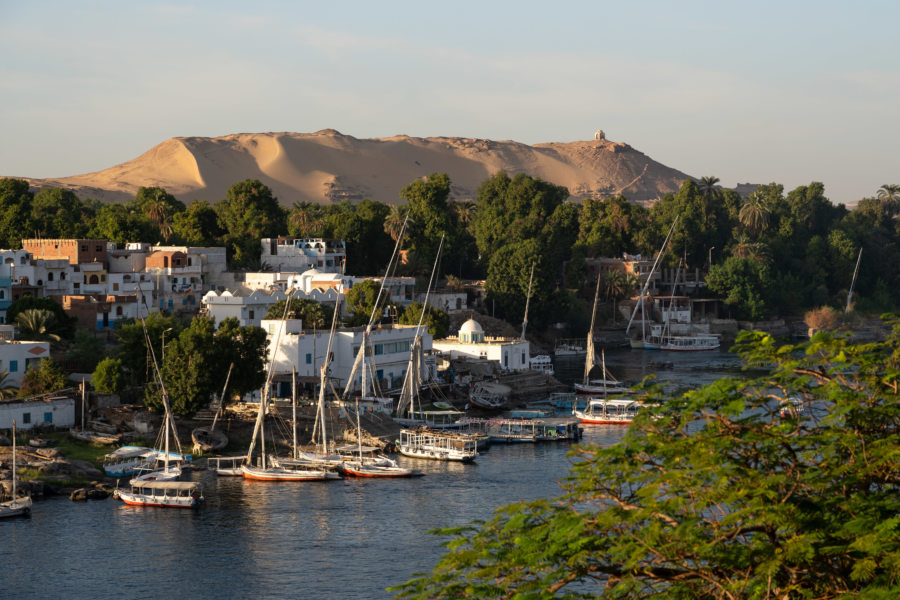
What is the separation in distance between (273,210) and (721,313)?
3781 cm

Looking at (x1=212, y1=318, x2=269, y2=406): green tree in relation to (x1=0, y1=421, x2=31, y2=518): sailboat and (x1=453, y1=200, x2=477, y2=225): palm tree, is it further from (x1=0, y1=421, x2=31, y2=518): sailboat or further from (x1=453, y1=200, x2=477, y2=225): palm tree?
(x1=453, y1=200, x2=477, y2=225): palm tree

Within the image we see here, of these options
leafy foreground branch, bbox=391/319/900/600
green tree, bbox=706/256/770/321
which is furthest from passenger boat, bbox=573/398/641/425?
green tree, bbox=706/256/770/321

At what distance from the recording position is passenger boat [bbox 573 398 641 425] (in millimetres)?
55094

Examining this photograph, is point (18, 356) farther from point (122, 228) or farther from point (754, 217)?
point (754, 217)

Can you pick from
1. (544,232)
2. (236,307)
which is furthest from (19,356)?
(544,232)

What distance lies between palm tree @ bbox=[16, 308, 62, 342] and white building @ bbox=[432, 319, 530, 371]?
67.5 feet

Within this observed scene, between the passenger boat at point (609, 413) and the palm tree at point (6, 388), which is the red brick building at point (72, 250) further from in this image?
the passenger boat at point (609, 413)

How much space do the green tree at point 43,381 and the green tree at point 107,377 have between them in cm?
129

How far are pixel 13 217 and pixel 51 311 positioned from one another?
24.3m

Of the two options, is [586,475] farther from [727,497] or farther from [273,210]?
[273,210]

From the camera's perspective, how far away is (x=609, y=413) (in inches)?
2223

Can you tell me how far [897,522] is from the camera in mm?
11867

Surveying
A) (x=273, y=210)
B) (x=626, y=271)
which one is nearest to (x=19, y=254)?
(x=273, y=210)

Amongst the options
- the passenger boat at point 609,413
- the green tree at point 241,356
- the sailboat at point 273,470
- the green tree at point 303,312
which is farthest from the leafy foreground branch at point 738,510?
the green tree at point 303,312
